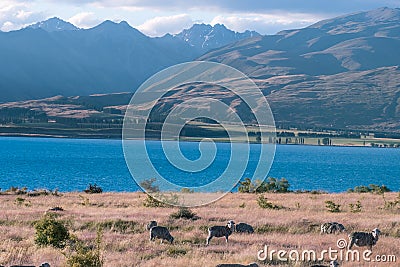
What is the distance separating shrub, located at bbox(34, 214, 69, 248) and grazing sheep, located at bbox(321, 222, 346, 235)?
31.1 feet

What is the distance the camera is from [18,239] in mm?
20906

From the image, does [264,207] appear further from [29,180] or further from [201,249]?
[29,180]

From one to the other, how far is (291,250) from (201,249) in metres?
2.80

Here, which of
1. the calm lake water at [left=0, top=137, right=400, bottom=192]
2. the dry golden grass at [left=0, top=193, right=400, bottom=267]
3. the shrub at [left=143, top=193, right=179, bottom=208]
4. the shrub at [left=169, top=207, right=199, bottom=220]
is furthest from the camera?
the calm lake water at [left=0, top=137, right=400, bottom=192]

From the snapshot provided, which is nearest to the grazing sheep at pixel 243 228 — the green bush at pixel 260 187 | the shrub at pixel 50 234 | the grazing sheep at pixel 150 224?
the grazing sheep at pixel 150 224

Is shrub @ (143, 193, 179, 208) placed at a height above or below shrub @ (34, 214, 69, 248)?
below

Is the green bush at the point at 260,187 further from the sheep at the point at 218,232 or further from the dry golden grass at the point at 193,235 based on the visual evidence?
the sheep at the point at 218,232

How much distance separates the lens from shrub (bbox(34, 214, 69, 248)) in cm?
1989

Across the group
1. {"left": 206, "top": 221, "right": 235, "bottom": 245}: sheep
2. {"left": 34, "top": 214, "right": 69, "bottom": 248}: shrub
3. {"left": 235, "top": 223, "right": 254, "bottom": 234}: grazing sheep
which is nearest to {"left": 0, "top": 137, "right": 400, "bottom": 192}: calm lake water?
{"left": 235, "top": 223, "right": 254, "bottom": 234}: grazing sheep

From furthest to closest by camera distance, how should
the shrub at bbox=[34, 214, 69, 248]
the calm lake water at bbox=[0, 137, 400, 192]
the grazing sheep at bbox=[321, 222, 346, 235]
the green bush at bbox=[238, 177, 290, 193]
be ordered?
the calm lake water at bbox=[0, 137, 400, 192] → the green bush at bbox=[238, 177, 290, 193] → the grazing sheep at bbox=[321, 222, 346, 235] → the shrub at bbox=[34, 214, 69, 248]

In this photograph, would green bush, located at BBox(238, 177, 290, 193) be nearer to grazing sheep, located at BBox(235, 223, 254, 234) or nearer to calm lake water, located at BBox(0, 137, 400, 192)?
grazing sheep, located at BBox(235, 223, 254, 234)

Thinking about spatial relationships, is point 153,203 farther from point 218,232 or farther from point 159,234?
point 218,232

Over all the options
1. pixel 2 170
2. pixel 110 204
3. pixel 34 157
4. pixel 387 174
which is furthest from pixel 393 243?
pixel 34 157

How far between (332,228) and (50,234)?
1028cm
